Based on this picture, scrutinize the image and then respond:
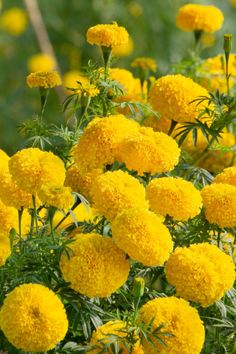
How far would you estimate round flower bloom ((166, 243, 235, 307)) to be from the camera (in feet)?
4.64

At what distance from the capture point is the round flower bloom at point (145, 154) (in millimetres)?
1545

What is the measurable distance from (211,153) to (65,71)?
11.1 feet

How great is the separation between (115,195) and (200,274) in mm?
180

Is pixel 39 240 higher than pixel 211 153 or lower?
higher

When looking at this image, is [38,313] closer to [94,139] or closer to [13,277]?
[13,277]

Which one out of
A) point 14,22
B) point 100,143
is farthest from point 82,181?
point 14,22

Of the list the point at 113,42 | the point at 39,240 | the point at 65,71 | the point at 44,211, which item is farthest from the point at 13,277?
the point at 65,71

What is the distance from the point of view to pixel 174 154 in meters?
1.59

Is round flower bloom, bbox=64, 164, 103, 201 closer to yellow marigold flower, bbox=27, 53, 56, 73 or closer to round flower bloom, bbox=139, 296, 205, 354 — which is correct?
round flower bloom, bbox=139, 296, 205, 354

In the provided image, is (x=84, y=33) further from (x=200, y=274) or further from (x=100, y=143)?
(x=200, y=274)

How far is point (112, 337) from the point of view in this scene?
4.43ft

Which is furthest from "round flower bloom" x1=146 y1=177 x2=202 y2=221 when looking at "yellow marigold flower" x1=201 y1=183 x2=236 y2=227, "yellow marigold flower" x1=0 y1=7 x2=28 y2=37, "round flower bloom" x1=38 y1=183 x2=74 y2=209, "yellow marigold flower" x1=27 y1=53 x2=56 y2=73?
"yellow marigold flower" x1=0 y1=7 x2=28 y2=37

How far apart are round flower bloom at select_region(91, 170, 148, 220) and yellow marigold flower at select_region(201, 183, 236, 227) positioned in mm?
128

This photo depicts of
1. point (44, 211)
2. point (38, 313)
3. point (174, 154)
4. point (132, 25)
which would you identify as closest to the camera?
point (38, 313)
